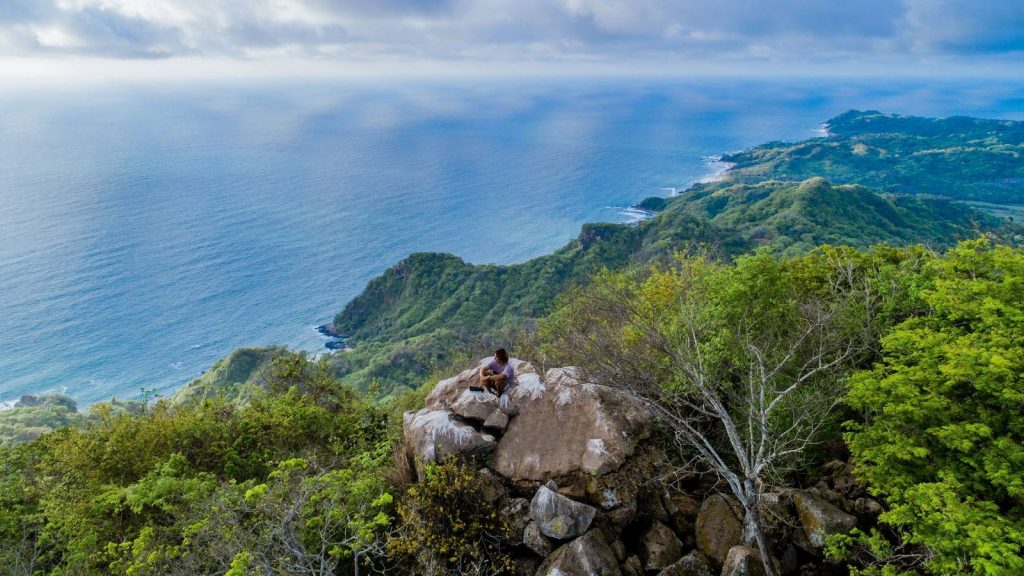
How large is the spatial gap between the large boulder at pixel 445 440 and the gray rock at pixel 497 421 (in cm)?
38

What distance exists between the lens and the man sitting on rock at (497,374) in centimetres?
1555

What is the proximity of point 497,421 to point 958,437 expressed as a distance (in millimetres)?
10485

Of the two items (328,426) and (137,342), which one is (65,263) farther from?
(328,426)

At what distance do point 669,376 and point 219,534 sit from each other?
12897mm

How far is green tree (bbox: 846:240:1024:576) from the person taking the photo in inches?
348

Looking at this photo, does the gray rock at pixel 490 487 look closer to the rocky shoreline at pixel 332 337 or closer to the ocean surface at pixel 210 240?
the ocean surface at pixel 210 240

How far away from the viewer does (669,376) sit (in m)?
16.1

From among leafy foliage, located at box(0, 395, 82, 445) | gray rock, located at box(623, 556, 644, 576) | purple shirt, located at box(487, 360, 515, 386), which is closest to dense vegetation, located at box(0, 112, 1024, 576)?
gray rock, located at box(623, 556, 644, 576)

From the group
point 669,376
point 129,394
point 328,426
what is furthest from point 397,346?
point 669,376

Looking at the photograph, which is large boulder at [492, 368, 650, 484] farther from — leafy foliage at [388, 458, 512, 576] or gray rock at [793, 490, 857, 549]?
gray rock at [793, 490, 857, 549]

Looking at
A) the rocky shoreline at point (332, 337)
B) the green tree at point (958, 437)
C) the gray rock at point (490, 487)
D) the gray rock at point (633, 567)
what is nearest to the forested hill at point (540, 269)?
the rocky shoreline at point (332, 337)

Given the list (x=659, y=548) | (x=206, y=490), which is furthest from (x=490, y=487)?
(x=206, y=490)

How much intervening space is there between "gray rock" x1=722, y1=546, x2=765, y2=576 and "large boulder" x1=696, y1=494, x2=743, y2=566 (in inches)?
27.8

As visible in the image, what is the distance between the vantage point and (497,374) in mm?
15680
